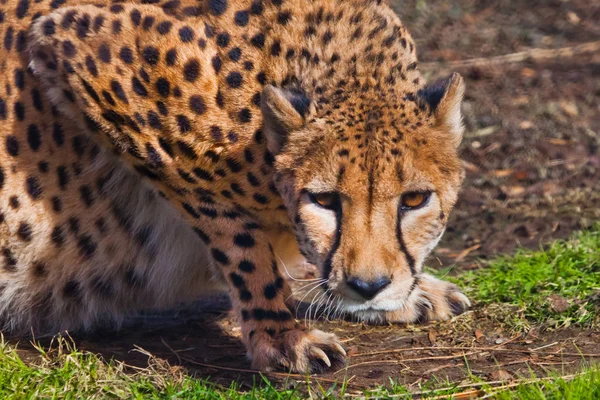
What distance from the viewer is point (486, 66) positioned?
731cm

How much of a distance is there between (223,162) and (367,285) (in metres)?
0.84

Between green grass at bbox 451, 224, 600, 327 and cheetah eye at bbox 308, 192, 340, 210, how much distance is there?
1.24m

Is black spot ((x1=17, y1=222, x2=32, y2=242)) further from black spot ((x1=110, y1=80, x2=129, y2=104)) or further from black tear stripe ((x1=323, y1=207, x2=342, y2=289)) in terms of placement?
black tear stripe ((x1=323, y1=207, x2=342, y2=289))

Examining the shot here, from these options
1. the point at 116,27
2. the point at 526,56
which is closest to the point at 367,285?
the point at 116,27

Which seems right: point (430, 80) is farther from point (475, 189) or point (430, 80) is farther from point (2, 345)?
point (2, 345)

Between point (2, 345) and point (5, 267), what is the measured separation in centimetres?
52

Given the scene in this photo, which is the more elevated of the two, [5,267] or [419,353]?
[5,267]

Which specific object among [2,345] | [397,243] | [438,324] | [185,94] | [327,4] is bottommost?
[438,324]

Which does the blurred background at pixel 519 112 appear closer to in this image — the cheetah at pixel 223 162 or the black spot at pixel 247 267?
the cheetah at pixel 223 162

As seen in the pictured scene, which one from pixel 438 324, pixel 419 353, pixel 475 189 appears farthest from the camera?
pixel 475 189

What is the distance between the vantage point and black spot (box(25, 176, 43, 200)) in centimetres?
429

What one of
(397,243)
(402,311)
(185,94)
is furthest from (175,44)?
(402,311)

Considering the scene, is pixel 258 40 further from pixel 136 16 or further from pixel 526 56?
pixel 526 56

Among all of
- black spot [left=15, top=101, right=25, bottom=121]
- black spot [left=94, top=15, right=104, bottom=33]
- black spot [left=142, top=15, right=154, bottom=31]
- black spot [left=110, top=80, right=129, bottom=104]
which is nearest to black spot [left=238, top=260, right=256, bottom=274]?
black spot [left=110, top=80, right=129, bottom=104]
